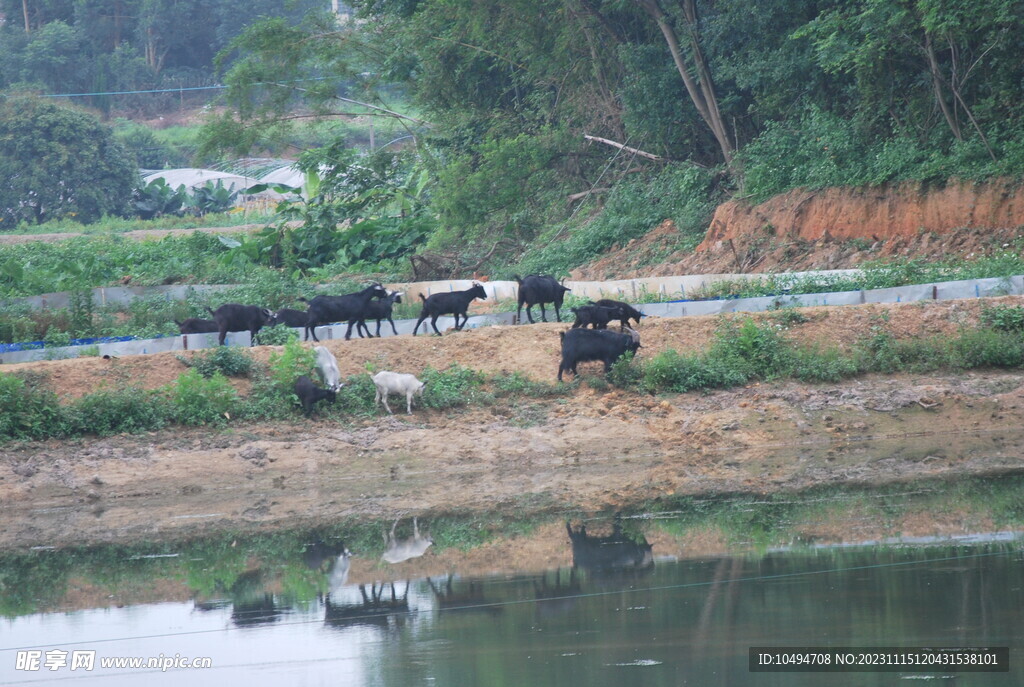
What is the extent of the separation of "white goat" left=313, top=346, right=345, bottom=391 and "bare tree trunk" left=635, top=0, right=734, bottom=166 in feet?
51.3

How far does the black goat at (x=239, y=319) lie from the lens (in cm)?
1880

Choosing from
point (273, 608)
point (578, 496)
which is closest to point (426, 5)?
point (578, 496)

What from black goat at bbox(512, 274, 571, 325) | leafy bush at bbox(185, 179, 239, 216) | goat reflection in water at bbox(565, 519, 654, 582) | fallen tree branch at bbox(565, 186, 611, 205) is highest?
leafy bush at bbox(185, 179, 239, 216)

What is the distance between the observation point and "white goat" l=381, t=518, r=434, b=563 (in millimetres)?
12320

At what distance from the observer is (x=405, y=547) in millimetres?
12711

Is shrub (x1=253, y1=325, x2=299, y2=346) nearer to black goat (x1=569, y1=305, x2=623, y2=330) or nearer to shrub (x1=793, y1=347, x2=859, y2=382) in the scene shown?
black goat (x1=569, y1=305, x2=623, y2=330)

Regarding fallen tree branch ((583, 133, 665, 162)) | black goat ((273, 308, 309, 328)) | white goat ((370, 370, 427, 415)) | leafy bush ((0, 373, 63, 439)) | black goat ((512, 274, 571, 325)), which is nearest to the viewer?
leafy bush ((0, 373, 63, 439))

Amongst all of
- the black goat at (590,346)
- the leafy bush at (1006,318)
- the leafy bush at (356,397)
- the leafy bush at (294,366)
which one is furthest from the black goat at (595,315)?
the leafy bush at (1006,318)

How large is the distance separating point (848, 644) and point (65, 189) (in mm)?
49954

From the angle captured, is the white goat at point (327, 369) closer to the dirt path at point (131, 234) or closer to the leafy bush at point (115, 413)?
the leafy bush at point (115, 413)

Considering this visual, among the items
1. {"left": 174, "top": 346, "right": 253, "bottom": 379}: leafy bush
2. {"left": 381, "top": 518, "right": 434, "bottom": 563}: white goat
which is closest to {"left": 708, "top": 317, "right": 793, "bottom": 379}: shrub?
{"left": 381, "top": 518, "right": 434, "bottom": 563}: white goat

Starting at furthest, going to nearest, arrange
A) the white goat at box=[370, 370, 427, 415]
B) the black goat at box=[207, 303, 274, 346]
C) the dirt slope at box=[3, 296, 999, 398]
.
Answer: the black goat at box=[207, 303, 274, 346]
the dirt slope at box=[3, 296, 999, 398]
the white goat at box=[370, 370, 427, 415]

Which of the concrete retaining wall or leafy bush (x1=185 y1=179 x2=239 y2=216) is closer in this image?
the concrete retaining wall

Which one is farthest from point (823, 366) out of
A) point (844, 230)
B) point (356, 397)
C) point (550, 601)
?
point (550, 601)
